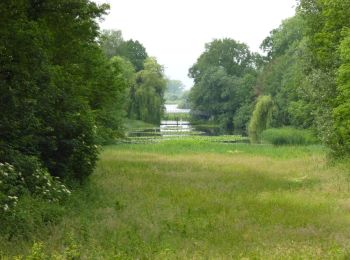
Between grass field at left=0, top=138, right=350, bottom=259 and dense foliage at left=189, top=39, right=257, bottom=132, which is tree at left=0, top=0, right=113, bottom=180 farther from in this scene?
dense foliage at left=189, top=39, right=257, bottom=132

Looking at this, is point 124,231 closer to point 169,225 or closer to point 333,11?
point 169,225

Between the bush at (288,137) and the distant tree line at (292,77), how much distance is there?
186 cm

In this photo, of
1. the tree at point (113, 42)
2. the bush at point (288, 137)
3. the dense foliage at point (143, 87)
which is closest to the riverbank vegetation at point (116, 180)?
the bush at point (288, 137)

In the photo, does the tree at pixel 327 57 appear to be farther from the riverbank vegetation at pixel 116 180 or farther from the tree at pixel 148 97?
the tree at pixel 148 97

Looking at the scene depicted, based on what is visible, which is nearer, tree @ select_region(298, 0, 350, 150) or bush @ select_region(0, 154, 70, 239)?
bush @ select_region(0, 154, 70, 239)

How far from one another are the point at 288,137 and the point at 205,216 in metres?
46.0

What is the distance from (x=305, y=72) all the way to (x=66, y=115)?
23732mm

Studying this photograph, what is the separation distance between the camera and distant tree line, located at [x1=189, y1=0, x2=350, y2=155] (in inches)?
1007

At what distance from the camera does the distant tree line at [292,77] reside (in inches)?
1007

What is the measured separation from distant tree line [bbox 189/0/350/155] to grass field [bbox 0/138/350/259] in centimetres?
428

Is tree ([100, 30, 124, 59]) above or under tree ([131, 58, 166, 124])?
above

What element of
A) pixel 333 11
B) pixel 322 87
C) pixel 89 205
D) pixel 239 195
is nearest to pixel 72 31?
pixel 89 205

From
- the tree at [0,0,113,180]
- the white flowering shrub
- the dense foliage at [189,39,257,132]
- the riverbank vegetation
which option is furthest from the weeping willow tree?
the white flowering shrub

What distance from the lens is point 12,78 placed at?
13.0 meters
